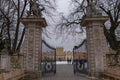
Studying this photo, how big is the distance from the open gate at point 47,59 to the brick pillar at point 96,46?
3.81 metres

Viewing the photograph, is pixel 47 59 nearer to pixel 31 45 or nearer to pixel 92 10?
pixel 31 45

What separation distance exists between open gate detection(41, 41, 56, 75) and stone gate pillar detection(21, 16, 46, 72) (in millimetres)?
1864

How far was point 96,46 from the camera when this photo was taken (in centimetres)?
1842

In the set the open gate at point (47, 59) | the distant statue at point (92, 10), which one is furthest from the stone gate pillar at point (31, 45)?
the distant statue at point (92, 10)

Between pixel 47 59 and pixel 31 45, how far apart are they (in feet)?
10.7

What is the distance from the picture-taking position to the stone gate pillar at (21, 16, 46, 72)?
→ 18516mm

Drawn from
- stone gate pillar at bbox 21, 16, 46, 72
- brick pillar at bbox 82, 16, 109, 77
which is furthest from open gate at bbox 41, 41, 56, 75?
brick pillar at bbox 82, 16, 109, 77

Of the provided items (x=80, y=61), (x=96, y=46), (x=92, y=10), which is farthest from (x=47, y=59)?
(x=92, y=10)

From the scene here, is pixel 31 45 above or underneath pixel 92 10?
underneath

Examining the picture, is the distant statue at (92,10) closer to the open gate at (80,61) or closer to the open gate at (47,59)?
the open gate at (80,61)

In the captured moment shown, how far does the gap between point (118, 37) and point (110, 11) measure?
160 inches

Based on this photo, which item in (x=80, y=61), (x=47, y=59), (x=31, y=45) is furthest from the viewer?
(x=47, y=59)

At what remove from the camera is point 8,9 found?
30.9 m

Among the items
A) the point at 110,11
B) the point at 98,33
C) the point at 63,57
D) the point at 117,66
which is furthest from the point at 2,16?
the point at 63,57
